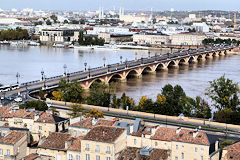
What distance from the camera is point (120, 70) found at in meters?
41.9

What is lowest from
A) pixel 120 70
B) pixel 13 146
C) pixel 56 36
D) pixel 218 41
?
pixel 218 41

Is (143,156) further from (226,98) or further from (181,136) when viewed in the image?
(226,98)

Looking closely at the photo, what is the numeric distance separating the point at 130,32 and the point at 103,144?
96596mm

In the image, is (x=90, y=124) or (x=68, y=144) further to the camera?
(x=90, y=124)

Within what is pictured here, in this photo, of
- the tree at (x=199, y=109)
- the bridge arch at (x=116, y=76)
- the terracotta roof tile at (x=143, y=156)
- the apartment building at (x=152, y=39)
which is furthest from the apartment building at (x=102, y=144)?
the apartment building at (x=152, y=39)

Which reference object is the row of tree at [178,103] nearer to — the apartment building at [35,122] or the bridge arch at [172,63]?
the apartment building at [35,122]

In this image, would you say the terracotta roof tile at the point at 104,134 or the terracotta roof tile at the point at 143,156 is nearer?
the terracotta roof tile at the point at 143,156

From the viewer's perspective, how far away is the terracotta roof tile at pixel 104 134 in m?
14.4

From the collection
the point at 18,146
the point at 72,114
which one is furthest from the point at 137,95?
the point at 18,146

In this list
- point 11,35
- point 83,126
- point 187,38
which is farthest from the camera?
point 187,38

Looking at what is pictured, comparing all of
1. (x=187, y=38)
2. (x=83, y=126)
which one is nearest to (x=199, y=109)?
(x=83, y=126)

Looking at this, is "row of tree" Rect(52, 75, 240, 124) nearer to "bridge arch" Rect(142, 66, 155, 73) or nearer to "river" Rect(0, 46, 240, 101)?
"river" Rect(0, 46, 240, 101)

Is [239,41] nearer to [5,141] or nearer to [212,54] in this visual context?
[212,54]

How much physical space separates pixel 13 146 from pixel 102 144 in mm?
2726
